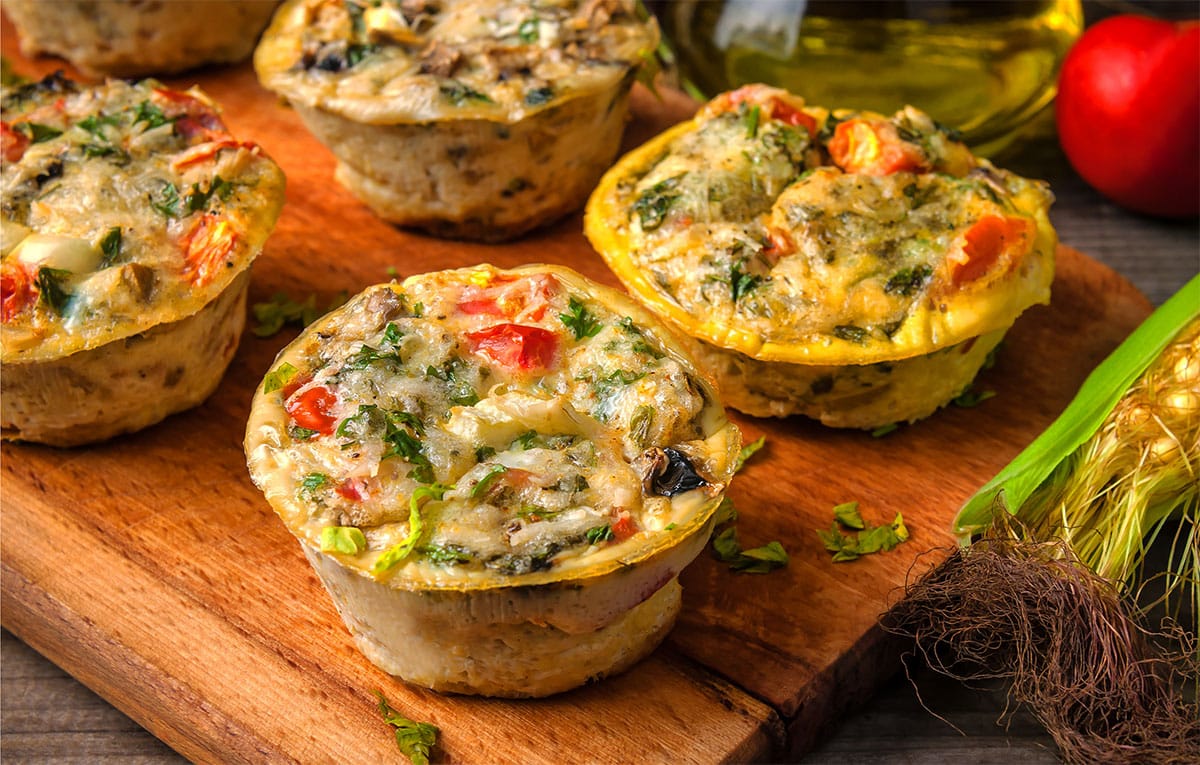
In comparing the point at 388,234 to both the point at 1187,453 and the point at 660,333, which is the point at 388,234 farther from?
the point at 1187,453

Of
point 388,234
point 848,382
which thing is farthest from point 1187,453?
point 388,234

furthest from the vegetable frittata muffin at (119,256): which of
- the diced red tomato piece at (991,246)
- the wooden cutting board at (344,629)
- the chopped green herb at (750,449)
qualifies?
the diced red tomato piece at (991,246)

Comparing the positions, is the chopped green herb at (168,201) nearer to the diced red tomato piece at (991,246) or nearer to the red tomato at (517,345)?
the red tomato at (517,345)

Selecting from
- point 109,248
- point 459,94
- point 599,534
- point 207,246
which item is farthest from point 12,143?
point 599,534

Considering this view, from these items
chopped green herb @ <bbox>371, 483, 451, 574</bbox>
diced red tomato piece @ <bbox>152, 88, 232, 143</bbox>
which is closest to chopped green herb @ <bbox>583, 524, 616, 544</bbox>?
chopped green herb @ <bbox>371, 483, 451, 574</bbox>

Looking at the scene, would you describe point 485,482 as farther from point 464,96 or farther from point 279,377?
point 464,96

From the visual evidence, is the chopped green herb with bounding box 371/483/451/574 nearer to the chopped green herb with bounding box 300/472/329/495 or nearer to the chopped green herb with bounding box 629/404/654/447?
the chopped green herb with bounding box 300/472/329/495
